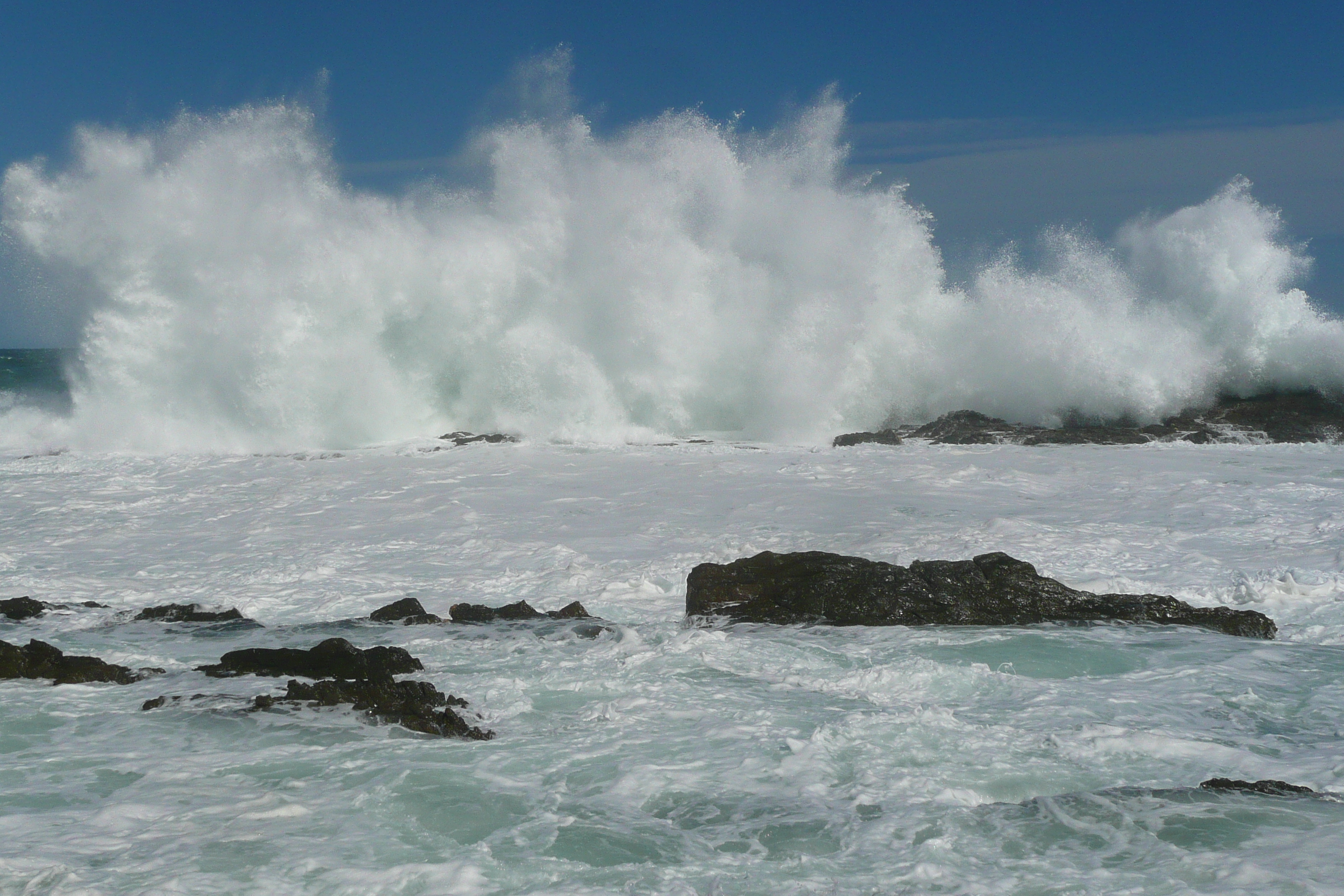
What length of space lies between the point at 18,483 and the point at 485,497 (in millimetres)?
6188

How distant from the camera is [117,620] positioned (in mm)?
7527

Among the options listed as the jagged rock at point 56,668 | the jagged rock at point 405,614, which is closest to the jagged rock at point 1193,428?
the jagged rock at point 405,614

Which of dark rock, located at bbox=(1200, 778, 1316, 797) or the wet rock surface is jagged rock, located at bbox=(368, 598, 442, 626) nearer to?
dark rock, located at bbox=(1200, 778, 1316, 797)

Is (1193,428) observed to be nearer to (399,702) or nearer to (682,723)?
(682,723)

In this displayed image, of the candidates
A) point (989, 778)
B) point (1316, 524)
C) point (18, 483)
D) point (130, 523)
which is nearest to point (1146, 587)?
point (1316, 524)

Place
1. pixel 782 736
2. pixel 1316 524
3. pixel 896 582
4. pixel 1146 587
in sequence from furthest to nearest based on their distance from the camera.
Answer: pixel 1316 524, pixel 1146 587, pixel 896 582, pixel 782 736

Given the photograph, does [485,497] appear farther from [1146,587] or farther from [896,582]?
[1146,587]

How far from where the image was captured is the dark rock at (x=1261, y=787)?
4234mm

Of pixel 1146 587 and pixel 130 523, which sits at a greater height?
pixel 130 523

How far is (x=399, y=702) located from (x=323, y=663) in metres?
0.83

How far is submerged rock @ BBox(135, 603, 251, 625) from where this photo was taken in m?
7.53

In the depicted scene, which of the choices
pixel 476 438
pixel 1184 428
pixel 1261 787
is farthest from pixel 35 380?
pixel 1261 787

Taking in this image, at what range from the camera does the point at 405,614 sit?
7.47 m

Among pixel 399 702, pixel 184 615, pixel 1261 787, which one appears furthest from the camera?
pixel 184 615
